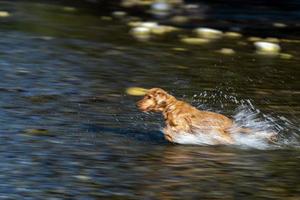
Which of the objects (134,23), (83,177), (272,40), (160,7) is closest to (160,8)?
(160,7)

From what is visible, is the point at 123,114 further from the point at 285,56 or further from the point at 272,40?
the point at 272,40

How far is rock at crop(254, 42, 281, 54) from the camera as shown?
1168 centimetres

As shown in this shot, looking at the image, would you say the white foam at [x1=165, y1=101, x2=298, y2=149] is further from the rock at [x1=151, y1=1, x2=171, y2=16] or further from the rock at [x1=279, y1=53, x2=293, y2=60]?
the rock at [x1=151, y1=1, x2=171, y2=16]

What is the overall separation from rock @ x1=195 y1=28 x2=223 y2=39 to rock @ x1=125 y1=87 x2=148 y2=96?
13.0ft

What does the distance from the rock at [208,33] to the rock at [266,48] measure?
40.1 inches

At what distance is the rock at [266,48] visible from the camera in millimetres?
11680

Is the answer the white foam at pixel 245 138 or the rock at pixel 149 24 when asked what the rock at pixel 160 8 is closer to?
the rock at pixel 149 24

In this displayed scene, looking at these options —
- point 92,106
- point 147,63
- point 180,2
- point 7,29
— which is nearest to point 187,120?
point 92,106

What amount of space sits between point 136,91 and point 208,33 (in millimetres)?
4344

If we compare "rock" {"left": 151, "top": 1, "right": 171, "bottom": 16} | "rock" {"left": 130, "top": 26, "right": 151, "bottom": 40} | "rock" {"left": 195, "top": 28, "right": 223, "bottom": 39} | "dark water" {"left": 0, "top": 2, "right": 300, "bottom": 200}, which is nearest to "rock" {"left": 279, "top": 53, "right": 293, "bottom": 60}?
"dark water" {"left": 0, "top": 2, "right": 300, "bottom": 200}

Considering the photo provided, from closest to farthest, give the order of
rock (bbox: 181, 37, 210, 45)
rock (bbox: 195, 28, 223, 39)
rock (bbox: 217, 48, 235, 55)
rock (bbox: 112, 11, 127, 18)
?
1. rock (bbox: 217, 48, 235, 55)
2. rock (bbox: 181, 37, 210, 45)
3. rock (bbox: 195, 28, 223, 39)
4. rock (bbox: 112, 11, 127, 18)

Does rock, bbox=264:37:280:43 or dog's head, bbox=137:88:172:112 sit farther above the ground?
dog's head, bbox=137:88:172:112

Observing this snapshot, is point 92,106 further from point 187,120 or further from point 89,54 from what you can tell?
point 89,54

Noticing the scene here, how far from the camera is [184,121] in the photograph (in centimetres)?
679
